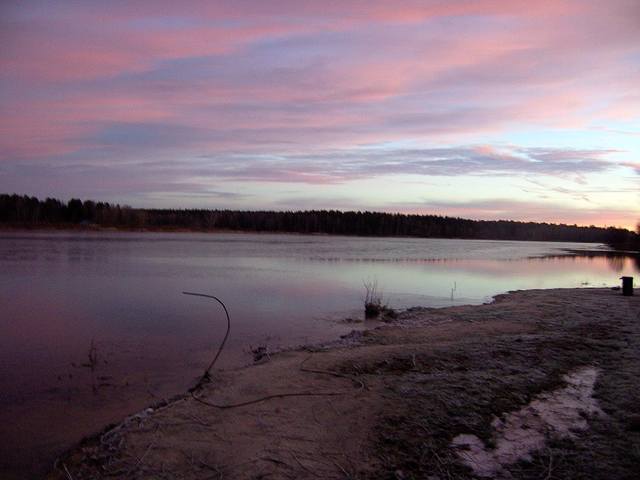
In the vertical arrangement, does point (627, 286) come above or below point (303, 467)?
above

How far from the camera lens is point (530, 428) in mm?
5219

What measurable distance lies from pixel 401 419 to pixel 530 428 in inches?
54.0

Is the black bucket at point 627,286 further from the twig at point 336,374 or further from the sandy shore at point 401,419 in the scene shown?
the twig at point 336,374

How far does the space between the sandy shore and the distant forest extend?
8150cm

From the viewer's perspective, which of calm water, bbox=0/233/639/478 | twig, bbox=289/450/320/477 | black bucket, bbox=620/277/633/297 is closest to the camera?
twig, bbox=289/450/320/477

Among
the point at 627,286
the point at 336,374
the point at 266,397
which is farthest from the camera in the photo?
the point at 627,286

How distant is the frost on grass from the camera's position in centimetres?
457

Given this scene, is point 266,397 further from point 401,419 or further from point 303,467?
point 303,467

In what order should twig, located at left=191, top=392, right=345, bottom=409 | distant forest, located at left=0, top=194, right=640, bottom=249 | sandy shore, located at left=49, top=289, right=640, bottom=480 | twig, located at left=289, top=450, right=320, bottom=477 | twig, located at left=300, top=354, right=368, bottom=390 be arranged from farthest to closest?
distant forest, located at left=0, top=194, right=640, bottom=249, twig, located at left=300, top=354, right=368, bottom=390, twig, located at left=191, top=392, right=345, bottom=409, sandy shore, located at left=49, top=289, right=640, bottom=480, twig, located at left=289, top=450, right=320, bottom=477

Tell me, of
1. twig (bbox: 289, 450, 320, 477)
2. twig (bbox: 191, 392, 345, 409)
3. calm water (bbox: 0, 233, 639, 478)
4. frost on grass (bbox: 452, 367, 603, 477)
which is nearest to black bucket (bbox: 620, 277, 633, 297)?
calm water (bbox: 0, 233, 639, 478)

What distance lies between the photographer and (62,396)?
691cm

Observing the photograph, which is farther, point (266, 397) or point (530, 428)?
point (266, 397)

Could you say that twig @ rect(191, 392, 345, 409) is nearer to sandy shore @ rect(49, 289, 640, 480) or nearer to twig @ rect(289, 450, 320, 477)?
sandy shore @ rect(49, 289, 640, 480)

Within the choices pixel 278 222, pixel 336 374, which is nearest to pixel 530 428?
pixel 336 374
